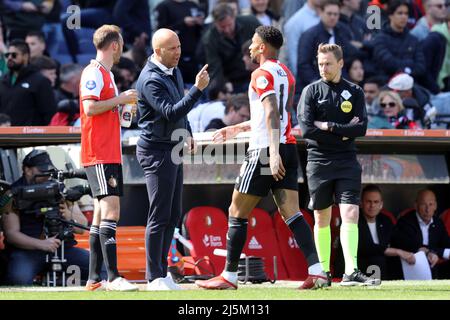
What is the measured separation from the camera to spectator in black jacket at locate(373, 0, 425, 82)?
17.4 metres

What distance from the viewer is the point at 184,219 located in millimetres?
13773

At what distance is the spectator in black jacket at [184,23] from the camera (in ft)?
54.6

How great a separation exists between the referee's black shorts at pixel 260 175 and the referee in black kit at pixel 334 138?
1.10 m

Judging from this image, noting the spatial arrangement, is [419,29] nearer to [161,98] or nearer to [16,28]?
[16,28]

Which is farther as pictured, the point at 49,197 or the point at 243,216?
the point at 49,197

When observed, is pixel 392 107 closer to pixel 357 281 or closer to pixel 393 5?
pixel 393 5

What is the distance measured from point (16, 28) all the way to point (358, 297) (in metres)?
9.42

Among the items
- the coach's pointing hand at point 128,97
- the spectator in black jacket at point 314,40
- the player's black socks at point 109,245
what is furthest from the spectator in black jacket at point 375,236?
the coach's pointing hand at point 128,97

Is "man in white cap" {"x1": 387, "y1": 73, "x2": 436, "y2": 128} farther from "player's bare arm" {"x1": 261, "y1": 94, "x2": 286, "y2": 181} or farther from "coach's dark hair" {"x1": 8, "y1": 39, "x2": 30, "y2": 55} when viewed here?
"player's bare arm" {"x1": 261, "y1": 94, "x2": 286, "y2": 181}

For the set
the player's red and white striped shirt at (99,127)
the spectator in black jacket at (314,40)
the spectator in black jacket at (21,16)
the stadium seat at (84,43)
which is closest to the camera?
the player's red and white striped shirt at (99,127)

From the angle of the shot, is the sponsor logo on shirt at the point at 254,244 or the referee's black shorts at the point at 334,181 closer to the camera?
the referee's black shorts at the point at 334,181

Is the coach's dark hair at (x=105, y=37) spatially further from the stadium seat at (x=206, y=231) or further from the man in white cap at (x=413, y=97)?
the man in white cap at (x=413, y=97)

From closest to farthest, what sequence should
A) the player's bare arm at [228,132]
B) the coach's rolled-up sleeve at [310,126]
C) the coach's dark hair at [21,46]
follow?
the player's bare arm at [228,132] < the coach's rolled-up sleeve at [310,126] < the coach's dark hair at [21,46]
